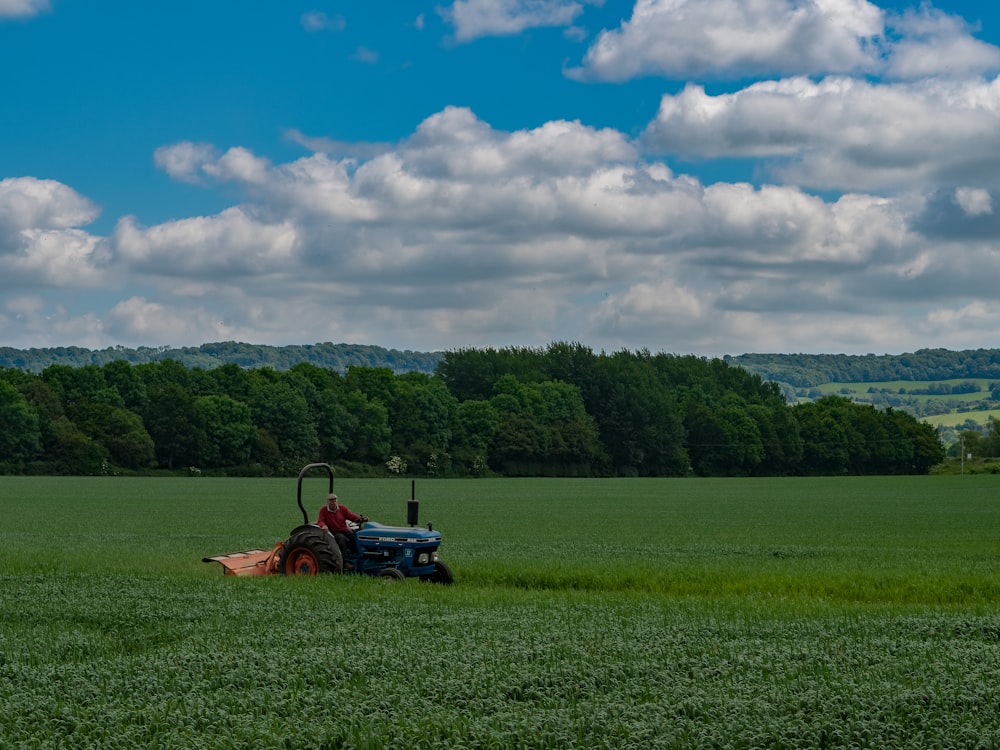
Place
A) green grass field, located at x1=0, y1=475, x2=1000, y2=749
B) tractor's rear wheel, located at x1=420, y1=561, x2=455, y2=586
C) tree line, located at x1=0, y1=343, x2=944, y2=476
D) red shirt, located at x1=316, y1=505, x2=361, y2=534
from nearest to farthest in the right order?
green grass field, located at x1=0, y1=475, x2=1000, y2=749 → red shirt, located at x1=316, y1=505, x2=361, y2=534 → tractor's rear wheel, located at x1=420, y1=561, x2=455, y2=586 → tree line, located at x1=0, y1=343, x2=944, y2=476

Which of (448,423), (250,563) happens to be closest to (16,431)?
(448,423)

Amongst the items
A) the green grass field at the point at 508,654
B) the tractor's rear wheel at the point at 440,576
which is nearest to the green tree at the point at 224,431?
the green grass field at the point at 508,654

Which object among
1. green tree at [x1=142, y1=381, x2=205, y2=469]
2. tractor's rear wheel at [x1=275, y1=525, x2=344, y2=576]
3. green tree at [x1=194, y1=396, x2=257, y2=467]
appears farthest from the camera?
green tree at [x1=194, y1=396, x2=257, y2=467]

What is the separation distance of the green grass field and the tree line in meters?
96.2

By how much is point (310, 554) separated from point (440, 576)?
8.76 ft

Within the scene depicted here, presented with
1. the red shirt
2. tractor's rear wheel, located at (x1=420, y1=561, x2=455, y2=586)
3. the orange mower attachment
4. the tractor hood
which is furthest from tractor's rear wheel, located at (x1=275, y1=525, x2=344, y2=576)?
tractor's rear wheel, located at (x1=420, y1=561, x2=455, y2=586)

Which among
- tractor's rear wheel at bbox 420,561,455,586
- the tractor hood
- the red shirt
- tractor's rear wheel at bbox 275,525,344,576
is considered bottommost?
tractor's rear wheel at bbox 420,561,455,586

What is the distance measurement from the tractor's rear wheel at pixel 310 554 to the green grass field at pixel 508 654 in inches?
21.0

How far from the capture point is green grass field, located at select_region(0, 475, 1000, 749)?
10234 mm

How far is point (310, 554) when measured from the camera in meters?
22.1

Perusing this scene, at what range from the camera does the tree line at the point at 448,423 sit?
122812mm

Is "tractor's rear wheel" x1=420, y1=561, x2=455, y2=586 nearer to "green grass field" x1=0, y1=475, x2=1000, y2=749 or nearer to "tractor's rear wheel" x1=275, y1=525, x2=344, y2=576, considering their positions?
"green grass field" x1=0, y1=475, x2=1000, y2=749

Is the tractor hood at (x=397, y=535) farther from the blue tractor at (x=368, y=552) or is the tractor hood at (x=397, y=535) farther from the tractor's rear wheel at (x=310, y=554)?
the tractor's rear wheel at (x=310, y=554)

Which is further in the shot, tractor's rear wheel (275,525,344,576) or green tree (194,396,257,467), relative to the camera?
green tree (194,396,257,467)
